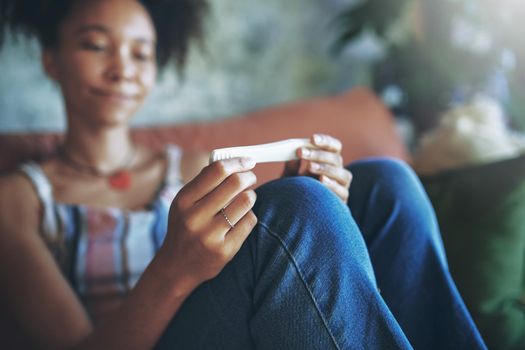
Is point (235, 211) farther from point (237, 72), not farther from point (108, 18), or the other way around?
point (237, 72)

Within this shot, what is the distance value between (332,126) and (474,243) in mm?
523

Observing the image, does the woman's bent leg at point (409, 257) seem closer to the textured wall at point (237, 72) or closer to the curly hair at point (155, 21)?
the curly hair at point (155, 21)

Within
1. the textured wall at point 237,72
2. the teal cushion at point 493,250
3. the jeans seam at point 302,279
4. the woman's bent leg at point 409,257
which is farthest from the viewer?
the textured wall at point 237,72

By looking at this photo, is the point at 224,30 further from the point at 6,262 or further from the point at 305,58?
the point at 6,262

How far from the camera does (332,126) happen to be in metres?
1.29

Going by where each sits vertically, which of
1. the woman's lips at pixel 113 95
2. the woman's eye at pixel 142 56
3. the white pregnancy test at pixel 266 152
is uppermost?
the woman's eye at pixel 142 56

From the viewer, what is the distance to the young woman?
1.86ft

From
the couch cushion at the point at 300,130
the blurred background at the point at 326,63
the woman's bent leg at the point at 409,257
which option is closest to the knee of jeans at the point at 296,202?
the woman's bent leg at the point at 409,257

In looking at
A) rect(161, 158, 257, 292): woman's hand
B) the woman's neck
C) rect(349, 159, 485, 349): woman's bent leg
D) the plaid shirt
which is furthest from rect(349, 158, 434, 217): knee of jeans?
the woman's neck

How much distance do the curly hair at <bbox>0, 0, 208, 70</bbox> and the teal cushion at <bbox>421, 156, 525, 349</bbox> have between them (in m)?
0.72

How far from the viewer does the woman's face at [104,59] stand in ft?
3.13

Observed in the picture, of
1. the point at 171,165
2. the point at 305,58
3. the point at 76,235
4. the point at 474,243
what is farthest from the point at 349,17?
the point at 76,235

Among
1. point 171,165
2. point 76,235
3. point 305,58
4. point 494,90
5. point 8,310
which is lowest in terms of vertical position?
point 8,310

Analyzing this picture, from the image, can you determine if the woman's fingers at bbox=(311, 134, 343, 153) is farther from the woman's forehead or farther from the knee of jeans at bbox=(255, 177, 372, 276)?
the woman's forehead
